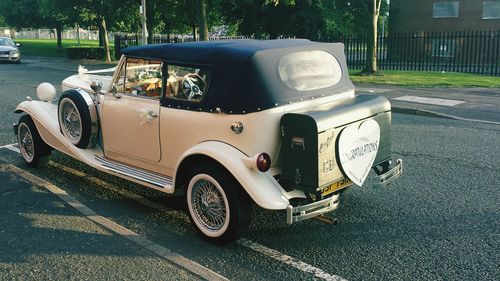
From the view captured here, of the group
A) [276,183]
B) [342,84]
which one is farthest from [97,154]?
[342,84]

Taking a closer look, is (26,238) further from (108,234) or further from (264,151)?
(264,151)

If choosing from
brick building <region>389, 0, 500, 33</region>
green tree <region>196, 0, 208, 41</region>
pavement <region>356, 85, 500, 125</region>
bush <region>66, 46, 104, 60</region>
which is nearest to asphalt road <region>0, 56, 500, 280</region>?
pavement <region>356, 85, 500, 125</region>

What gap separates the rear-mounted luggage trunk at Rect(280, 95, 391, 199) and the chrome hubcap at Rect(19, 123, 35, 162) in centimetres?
396

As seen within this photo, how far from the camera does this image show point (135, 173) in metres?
5.11

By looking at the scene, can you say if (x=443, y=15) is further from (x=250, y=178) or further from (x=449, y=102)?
(x=250, y=178)

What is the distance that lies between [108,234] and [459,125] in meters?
7.71

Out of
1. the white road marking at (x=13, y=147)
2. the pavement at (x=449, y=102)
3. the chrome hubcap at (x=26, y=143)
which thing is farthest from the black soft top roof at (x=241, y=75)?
the pavement at (x=449, y=102)

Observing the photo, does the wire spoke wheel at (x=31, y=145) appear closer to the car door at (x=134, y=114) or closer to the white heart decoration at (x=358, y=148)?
the car door at (x=134, y=114)

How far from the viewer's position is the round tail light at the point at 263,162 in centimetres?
409

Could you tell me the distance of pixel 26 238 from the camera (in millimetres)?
4426

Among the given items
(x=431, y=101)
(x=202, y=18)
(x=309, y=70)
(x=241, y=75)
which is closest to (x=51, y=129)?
(x=241, y=75)

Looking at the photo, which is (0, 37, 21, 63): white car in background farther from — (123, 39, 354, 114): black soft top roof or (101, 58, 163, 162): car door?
(123, 39, 354, 114): black soft top roof

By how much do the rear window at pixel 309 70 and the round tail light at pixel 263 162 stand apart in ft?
2.46

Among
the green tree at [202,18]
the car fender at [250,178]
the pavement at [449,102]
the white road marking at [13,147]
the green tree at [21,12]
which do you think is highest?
the green tree at [21,12]
